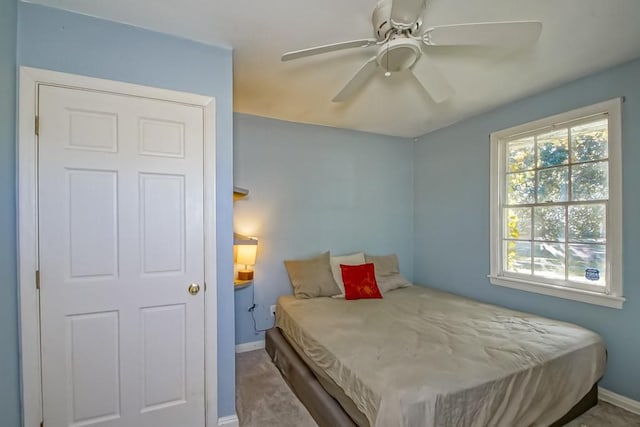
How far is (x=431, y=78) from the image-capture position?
1.78 meters

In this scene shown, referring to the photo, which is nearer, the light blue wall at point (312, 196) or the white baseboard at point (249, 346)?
the white baseboard at point (249, 346)

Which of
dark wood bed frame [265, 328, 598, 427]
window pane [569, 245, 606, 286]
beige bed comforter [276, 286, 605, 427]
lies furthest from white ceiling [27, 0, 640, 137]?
dark wood bed frame [265, 328, 598, 427]

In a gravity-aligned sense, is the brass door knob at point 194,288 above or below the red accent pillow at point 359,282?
above

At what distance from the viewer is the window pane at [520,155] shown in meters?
2.89

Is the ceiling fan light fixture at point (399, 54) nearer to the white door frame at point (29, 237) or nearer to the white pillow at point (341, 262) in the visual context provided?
the white door frame at point (29, 237)

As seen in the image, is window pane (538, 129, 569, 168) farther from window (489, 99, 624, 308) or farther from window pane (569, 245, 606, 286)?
window pane (569, 245, 606, 286)

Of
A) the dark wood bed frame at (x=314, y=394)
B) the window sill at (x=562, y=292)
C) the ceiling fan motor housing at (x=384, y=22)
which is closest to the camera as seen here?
the ceiling fan motor housing at (x=384, y=22)

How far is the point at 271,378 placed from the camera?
99.4 inches

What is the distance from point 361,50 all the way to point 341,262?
2.21 m

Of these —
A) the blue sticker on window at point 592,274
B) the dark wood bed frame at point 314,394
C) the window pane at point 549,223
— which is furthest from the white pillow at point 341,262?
the blue sticker on window at point 592,274

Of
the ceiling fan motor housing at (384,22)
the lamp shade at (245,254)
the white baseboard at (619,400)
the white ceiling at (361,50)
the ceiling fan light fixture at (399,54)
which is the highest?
the white ceiling at (361,50)

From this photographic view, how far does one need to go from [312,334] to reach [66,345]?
4.71 feet

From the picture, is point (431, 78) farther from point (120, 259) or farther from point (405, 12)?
point (120, 259)

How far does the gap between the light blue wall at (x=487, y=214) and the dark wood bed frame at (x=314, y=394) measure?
0.47 meters
